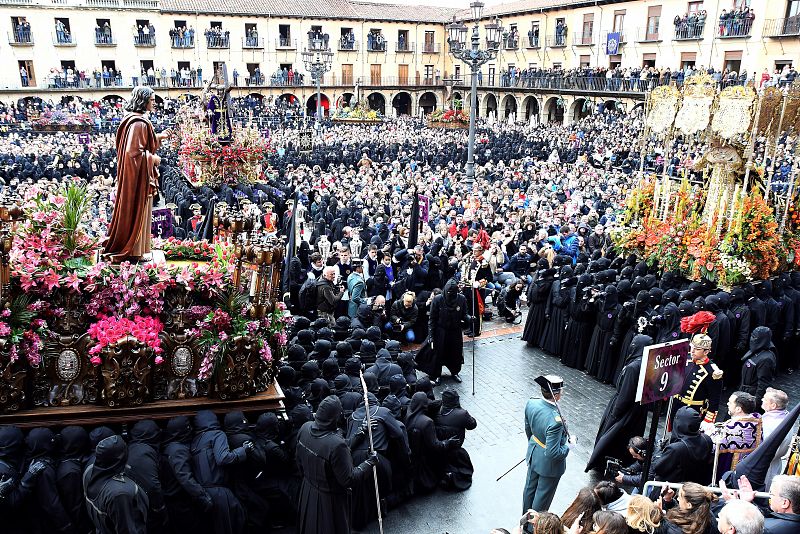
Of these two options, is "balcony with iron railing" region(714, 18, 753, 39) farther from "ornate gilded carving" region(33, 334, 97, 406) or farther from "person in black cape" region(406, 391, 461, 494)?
"ornate gilded carving" region(33, 334, 97, 406)

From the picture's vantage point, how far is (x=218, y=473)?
5.36 metres

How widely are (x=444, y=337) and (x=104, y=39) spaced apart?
42.2 meters

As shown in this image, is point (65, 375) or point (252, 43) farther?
point (252, 43)

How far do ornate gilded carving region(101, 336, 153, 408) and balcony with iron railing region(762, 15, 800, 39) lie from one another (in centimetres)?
3207

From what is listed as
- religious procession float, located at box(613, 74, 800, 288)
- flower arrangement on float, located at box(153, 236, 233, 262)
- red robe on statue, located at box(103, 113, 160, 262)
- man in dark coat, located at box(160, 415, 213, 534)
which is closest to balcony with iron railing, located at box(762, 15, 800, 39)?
religious procession float, located at box(613, 74, 800, 288)

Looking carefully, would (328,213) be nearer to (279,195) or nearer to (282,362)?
(279,195)

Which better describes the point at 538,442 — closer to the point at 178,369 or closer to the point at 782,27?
the point at 178,369

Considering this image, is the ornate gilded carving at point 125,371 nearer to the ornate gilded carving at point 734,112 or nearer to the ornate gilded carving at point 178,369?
the ornate gilded carving at point 178,369

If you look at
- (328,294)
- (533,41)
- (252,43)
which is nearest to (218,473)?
(328,294)

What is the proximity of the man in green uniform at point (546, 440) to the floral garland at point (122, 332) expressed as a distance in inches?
136

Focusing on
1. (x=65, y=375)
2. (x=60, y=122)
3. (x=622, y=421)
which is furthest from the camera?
(x=60, y=122)

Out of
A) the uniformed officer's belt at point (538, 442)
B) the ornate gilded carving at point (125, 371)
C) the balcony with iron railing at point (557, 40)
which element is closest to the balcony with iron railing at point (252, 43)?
the balcony with iron railing at point (557, 40)

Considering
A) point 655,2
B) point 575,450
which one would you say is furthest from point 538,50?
point 575,450

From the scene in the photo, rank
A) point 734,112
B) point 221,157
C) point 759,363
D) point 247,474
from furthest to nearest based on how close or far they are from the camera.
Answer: point 221,157
point 734,112
point 759,363
point 247,474
